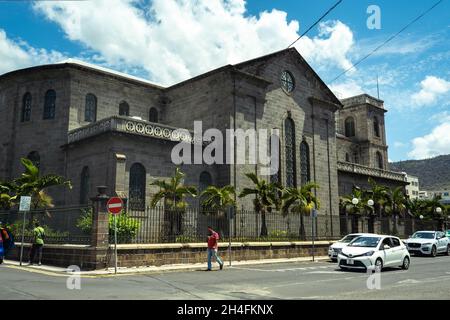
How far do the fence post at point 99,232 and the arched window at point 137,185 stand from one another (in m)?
8.63

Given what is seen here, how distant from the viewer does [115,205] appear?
16266mm

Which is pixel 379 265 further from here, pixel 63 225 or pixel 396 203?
pixel 396 203

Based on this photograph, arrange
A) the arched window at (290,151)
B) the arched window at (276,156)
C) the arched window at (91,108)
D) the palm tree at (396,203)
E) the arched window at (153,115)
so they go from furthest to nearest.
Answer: the palm tree at (396,203), the arched window at (153,115), the arched window at (290,151), the arched window at (276,156), the arched window at (91,108)

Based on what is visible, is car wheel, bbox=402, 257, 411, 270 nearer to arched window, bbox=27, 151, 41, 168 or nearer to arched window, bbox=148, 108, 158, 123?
arched window, bbox=148, 108, 158, 123

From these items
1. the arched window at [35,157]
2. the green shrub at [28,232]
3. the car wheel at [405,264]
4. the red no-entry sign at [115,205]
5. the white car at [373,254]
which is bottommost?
the car wheel at [405,264]

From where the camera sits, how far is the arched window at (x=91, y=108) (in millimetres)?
32656

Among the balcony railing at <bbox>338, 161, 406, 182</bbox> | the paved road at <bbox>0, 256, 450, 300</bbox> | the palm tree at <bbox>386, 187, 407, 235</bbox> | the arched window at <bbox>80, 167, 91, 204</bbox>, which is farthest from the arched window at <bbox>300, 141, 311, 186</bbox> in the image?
the paved road at <bbox>0, 256, 450, 300</bbox>

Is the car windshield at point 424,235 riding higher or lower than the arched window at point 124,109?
lower

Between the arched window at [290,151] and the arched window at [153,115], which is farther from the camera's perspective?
the arched window at [153,115]

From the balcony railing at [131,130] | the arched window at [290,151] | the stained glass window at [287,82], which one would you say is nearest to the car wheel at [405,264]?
the balcony railing at [131,130]

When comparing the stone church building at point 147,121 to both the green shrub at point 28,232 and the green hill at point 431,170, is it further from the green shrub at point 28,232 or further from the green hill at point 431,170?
the green hill at point 431,170
